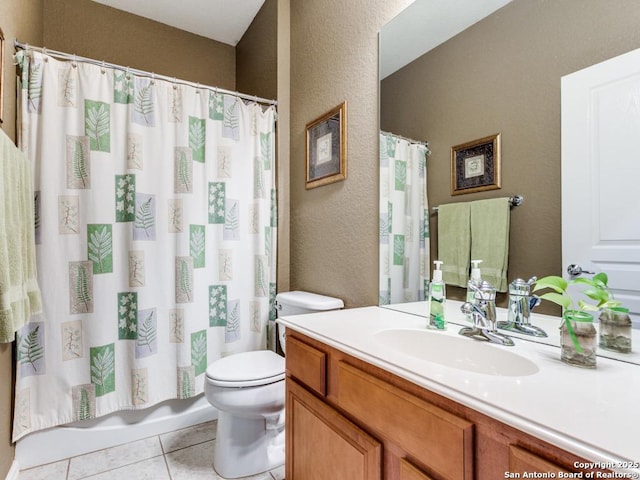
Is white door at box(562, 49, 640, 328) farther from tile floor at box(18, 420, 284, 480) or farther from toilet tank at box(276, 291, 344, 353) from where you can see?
tile floor at box(18, 420, 284, 480)

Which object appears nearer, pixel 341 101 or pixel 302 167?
pixel 341 101

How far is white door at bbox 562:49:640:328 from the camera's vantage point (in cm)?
75

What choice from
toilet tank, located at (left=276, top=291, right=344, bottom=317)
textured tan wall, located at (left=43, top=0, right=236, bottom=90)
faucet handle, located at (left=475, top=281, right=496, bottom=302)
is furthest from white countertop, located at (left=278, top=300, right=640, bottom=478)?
textured tan wall, located at (left=43, top=0, right=236, bottom=90)

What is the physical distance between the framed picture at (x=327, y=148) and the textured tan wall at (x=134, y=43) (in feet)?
4.54

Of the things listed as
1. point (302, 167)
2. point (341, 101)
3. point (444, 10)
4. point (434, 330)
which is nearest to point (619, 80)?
point (444, 10)

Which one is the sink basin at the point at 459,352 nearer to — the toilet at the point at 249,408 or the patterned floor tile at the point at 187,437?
the toilet at the point at 249,408

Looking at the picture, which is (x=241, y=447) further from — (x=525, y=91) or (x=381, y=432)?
(x=525, y=91)

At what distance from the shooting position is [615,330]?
0.77 metres

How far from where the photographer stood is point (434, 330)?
104 cm

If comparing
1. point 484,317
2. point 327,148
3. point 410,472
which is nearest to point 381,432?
point 410,472

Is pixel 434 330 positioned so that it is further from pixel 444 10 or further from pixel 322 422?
pixel 444 10

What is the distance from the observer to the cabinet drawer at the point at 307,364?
0.98 meters

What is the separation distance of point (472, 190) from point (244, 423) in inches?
55.1

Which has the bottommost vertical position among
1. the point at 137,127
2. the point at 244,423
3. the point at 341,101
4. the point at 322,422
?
the point at 244,423
